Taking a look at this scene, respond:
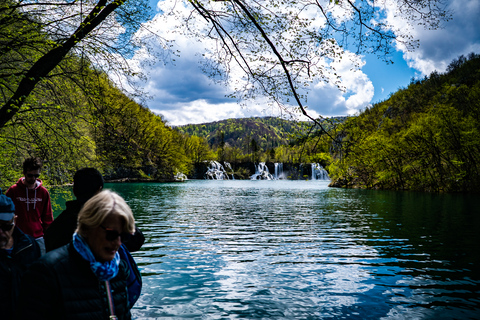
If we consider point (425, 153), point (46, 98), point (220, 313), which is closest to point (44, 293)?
point (220, 313)

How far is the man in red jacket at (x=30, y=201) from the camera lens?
195 inches

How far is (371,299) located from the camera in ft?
22.0

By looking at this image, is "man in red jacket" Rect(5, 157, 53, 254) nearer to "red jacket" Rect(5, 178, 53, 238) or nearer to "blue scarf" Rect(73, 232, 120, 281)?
"red jacket" Rect(5, 178, 53, 238)

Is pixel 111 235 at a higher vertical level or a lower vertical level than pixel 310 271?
higher

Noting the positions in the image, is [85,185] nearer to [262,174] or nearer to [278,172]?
[262,174]

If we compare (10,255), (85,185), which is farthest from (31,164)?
(85,185)

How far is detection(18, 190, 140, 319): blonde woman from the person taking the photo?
164 centimetres

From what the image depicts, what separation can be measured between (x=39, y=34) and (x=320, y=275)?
8.86m

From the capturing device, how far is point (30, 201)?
5.14m

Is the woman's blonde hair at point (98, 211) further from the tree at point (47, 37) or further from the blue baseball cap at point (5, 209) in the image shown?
the tree at point (47, 37)

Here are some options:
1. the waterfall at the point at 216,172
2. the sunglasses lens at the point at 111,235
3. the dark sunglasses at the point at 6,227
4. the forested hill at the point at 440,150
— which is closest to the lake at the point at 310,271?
the dark sunglasses at the point at 6,227

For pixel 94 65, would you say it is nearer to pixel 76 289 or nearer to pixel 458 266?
pixel 76 289

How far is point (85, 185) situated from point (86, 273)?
53.3 inches

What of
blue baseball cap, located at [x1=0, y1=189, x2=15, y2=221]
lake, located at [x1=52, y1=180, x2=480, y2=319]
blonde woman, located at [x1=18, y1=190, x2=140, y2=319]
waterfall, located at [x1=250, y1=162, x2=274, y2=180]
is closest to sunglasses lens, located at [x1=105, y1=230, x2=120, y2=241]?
blonde woman, located at [x1=18, y1=190, x2=140, y2=319]
